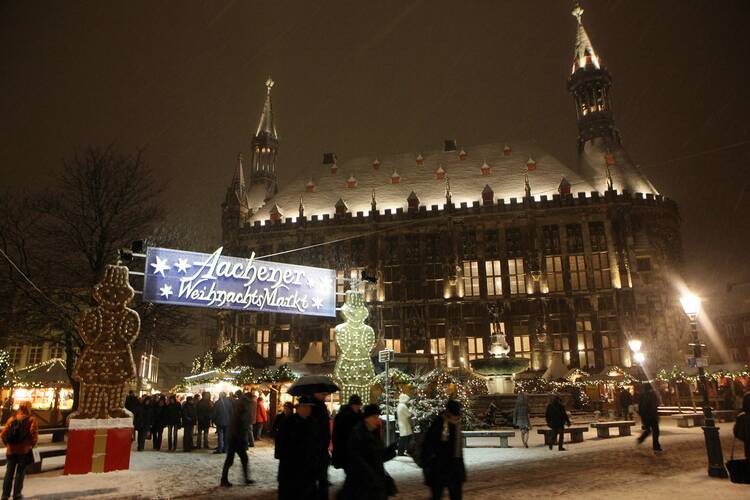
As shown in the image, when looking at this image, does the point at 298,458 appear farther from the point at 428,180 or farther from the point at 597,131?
the point at 597,131

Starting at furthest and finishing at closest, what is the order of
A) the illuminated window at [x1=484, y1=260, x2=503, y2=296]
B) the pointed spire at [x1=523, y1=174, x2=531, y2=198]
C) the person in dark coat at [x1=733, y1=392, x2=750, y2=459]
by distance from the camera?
the pointed spire at [x1=523, y1=174, x2=531, y2=198], the illuminated window at [x1=484, y1=260, x2=503, y2=296], the person in dark coat at [x1=733, y1=392, x2=750, y2=459]

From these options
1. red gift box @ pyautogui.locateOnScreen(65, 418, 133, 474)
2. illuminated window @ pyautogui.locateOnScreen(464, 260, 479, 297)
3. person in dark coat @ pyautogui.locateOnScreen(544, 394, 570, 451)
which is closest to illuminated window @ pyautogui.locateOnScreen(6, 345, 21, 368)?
red gift box @ pyautogui.locateOnScreen(65, 418, 133, 474)

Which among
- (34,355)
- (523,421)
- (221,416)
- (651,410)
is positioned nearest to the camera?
(651,410)

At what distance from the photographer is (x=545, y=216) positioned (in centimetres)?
4050

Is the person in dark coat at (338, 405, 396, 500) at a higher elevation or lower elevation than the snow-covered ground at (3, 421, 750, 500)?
higher

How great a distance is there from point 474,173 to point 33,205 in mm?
34260

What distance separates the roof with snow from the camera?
143 feet

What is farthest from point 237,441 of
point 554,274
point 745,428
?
point 554,274

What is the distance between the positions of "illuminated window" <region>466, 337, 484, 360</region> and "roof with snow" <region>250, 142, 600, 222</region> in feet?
36.3

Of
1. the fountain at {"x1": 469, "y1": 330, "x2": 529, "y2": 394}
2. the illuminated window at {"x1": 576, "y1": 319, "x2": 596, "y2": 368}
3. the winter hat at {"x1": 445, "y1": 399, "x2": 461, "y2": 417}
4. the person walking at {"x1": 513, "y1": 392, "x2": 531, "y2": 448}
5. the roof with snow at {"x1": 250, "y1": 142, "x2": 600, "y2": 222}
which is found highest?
the roof with snow at {"x1": 250, "y1": 142, "x2": 600, "y2": 222}

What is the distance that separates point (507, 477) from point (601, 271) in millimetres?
32476

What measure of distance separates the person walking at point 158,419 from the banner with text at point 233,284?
6.32 meters

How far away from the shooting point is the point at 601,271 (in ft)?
127

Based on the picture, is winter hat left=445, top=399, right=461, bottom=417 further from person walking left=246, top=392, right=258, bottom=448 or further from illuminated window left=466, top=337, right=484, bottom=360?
illuminated window left=466, top=337, right=484, bottom=360
